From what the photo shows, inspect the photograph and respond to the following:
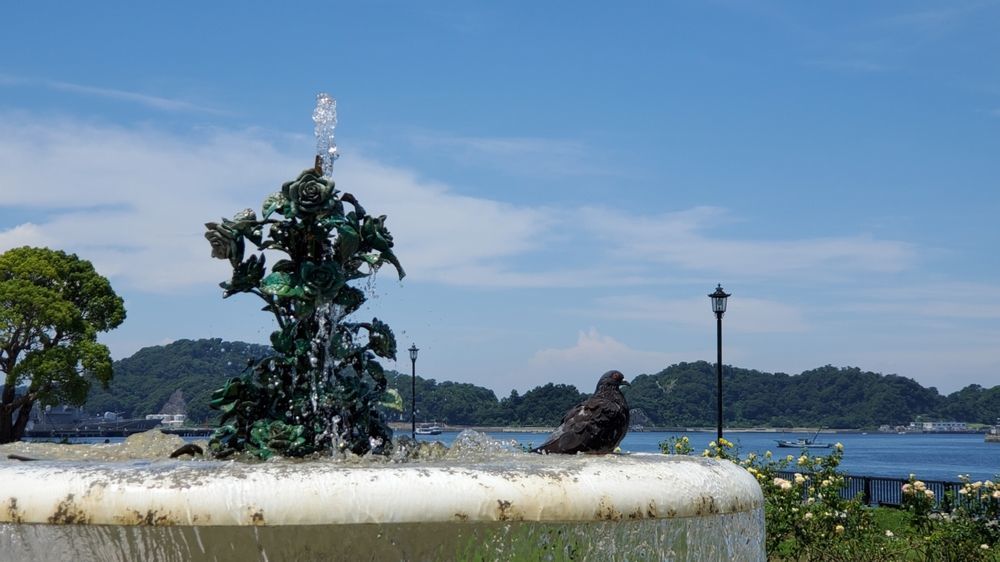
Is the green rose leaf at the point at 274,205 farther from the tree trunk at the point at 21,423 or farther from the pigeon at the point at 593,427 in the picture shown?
the tree trunk at the point at 21,423

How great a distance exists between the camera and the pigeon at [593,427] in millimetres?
6605

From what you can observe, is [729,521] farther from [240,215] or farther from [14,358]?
[14,358]

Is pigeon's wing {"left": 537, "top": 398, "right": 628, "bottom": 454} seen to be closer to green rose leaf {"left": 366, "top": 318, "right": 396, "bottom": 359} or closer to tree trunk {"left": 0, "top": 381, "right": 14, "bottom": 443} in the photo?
green rose leaf {"left": 366, "top": 318, "right": 396, "bottom": 359}

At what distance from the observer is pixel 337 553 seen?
448 centimetres

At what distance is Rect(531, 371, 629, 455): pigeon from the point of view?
661cm

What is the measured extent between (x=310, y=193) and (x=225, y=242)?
63 cm

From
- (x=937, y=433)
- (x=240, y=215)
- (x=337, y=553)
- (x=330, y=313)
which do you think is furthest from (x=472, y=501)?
(x=937, y=433)

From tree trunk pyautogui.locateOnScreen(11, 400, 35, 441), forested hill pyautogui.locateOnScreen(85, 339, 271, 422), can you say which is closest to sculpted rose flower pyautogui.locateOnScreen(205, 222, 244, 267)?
A: tree trunk pyautogui.locateOnScreen(11, 400, 35, 441)

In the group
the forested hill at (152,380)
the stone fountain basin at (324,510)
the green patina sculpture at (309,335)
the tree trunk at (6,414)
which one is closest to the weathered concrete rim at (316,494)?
the stone fountain basin at (324,510)

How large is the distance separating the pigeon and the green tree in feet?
105

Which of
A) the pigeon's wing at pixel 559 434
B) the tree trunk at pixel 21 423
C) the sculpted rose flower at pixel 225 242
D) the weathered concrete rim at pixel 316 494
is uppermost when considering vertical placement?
the sculpted rose flower at pixel 225 242

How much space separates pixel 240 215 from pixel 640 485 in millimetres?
3078

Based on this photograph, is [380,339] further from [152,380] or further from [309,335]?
[152,380]

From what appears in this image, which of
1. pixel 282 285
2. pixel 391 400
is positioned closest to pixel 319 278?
pixel 282 285
